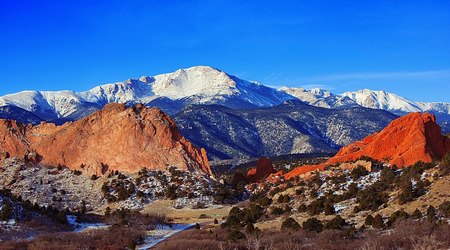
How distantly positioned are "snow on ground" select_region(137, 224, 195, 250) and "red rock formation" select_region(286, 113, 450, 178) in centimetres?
2541

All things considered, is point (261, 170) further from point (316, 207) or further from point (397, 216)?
point (397, 216)

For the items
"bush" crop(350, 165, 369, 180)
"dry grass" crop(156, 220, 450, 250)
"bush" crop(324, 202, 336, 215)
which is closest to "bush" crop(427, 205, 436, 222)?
"dry grass" crop(156, 220, 450, 250)

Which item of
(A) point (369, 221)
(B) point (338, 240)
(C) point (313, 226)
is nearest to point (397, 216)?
(A) point (369, 221)

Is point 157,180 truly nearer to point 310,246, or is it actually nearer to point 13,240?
point 13,240

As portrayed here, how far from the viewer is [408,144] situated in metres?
65.5

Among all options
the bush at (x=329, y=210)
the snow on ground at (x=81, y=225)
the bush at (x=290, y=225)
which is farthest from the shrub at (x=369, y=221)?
the snow on ground at (x=81, y=225)

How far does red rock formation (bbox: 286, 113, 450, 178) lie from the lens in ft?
208

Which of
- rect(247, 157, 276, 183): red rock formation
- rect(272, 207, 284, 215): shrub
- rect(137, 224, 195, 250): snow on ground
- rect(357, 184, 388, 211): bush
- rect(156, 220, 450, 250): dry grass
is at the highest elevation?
rect(247, 157, 276, 183): red rock formation

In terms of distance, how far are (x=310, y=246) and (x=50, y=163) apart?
183 feet

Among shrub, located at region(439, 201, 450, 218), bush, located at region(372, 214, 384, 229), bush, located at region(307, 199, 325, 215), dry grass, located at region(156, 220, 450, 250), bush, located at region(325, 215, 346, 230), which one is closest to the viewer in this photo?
dry grass, located at region(156, 220, 450, 250)

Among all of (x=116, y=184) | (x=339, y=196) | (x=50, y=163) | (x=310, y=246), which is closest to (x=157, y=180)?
(x=116, y=184)

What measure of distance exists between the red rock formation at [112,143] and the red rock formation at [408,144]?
856 inches

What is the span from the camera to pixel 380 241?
34.2 metres

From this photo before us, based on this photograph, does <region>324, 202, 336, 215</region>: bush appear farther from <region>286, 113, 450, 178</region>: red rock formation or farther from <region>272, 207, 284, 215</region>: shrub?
<region>286, 113, 450, 178</region>: red rock formation
